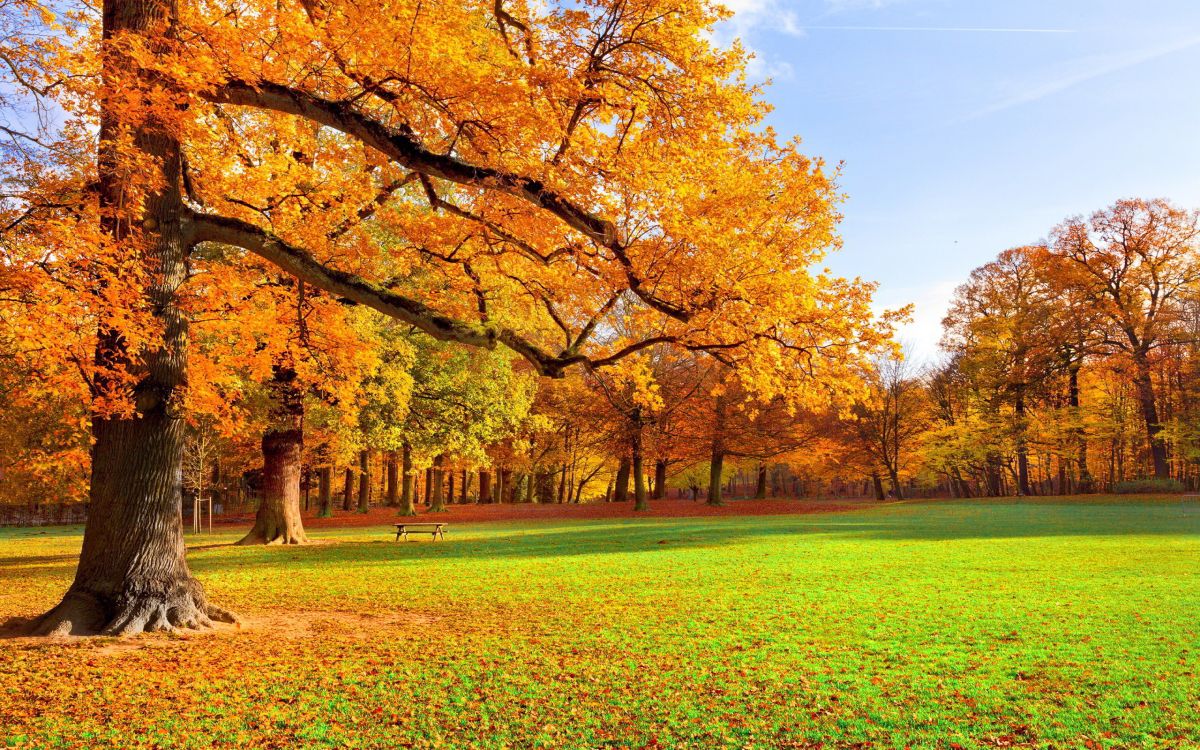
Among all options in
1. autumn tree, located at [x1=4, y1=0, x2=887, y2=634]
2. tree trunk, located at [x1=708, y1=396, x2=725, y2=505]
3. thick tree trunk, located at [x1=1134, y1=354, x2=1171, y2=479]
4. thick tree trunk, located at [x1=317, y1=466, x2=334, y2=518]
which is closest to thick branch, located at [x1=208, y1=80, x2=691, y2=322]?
autumn tree, located at [x1=4, y1=0, x2=887, y2=634]

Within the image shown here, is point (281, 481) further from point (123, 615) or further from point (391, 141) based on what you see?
point (391, 141)

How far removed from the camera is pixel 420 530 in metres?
25.2

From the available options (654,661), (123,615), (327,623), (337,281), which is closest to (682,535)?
(327,623)

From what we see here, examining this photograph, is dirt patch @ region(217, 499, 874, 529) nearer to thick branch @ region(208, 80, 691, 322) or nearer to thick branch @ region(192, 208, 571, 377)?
thick branch @ region(192, 208, 571, 377)

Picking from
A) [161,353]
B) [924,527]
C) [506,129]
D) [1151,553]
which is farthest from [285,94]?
[924,527]

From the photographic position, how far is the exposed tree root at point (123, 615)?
7.75m

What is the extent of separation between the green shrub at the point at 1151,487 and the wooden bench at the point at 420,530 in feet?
106

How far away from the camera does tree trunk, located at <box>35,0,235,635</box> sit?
25.8ft

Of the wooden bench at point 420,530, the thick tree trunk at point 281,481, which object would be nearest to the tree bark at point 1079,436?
the wooden bench at point 420,530

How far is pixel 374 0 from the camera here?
873 cm

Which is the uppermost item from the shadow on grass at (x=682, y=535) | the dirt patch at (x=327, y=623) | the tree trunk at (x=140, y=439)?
the tree trunk at (x=140, y=439)

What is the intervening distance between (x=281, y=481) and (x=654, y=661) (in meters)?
16.3

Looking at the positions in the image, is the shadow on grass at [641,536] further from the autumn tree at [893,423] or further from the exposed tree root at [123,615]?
the autumn tree at [893,423]

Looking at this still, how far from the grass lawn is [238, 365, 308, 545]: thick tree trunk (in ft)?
20.1
